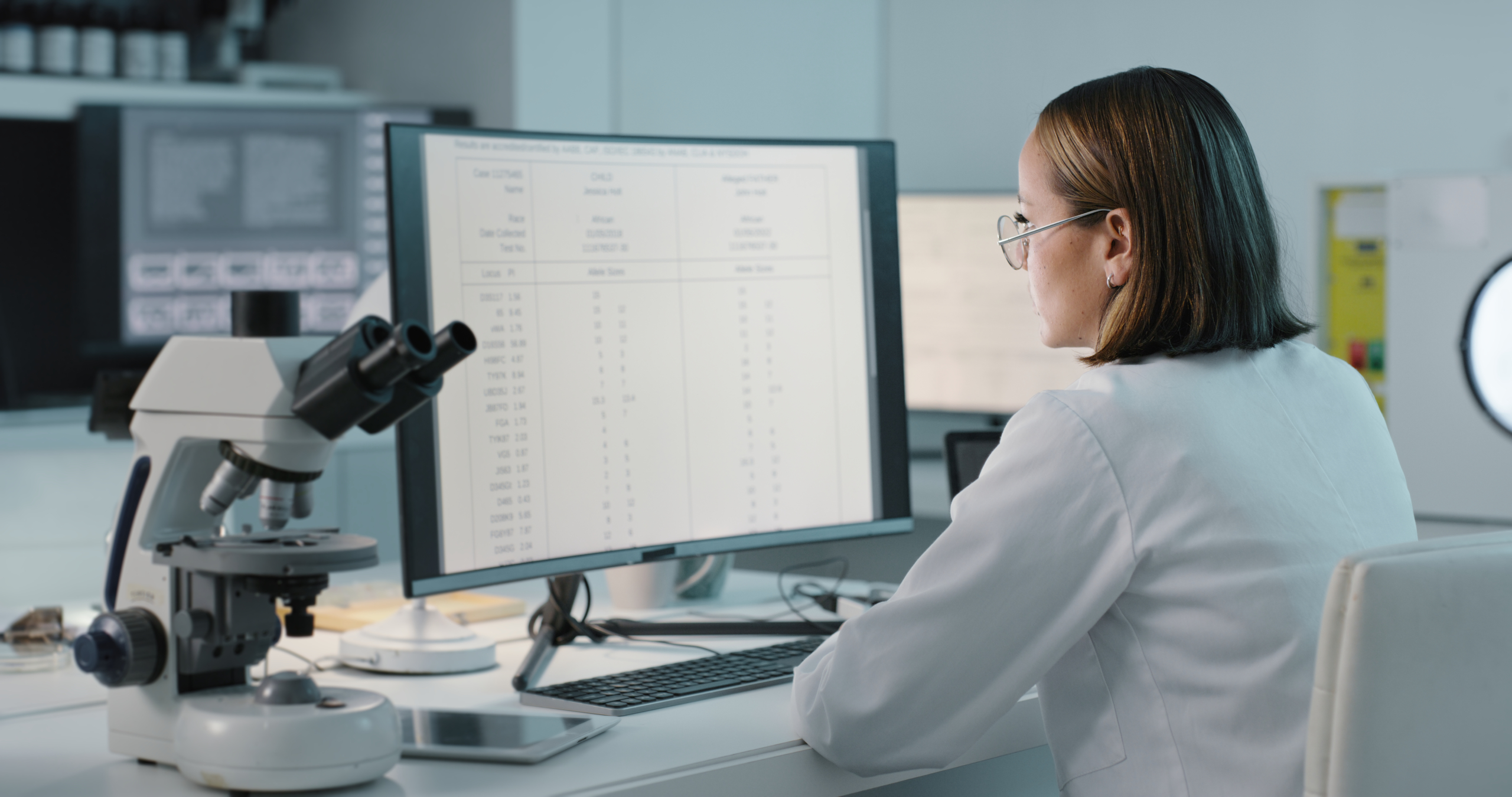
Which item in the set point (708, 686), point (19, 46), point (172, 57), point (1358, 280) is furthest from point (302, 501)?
point (172, 57)

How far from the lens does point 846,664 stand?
925mm

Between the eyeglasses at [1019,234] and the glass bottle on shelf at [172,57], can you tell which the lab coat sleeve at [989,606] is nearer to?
the eyeglasses at [1019,234]

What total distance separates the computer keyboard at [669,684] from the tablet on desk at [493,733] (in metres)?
0.03

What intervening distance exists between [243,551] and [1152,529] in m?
0.58

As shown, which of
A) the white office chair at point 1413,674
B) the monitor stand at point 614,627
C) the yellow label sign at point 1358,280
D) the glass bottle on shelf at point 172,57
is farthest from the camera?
the glass bottle on shelf at point 172,57

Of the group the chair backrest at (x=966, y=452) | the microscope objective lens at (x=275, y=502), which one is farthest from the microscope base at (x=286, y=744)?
the chair backrest at (x=966, y=452)

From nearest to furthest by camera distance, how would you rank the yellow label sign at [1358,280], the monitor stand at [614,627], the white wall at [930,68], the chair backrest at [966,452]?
the monitor stand at [614,627] < the chair backrest at [966,452] < the yellow label sign at [1358,280] < the white wall at [930,68]

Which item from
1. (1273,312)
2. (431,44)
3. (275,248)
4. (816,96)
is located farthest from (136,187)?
(1273,312)

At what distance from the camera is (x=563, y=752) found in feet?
3.05

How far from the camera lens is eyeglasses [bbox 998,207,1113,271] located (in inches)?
40.2

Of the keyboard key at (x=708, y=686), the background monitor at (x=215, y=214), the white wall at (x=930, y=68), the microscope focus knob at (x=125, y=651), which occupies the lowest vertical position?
the keyboard key at (x=708, y=686)

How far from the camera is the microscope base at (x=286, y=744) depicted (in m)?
0.82

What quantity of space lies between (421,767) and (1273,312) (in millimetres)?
684

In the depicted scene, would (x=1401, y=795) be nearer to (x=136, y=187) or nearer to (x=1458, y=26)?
(x=1458, y=26)
